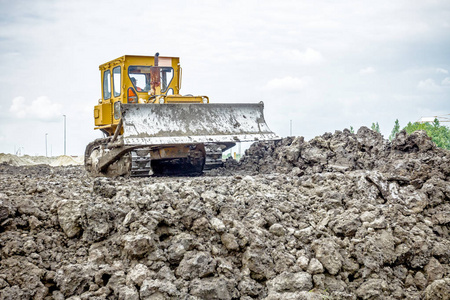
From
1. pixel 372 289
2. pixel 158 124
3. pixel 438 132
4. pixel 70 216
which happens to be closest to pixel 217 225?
pixel 70 216

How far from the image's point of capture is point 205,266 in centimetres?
480

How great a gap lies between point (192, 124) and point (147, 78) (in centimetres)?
212

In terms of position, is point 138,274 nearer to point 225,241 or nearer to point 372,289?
point 225,241

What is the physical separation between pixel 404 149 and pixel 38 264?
7289 mm

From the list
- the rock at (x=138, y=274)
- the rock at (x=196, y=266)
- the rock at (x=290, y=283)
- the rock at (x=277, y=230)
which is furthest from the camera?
the rock at (x=277, y=230)

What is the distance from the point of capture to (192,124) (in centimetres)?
1047

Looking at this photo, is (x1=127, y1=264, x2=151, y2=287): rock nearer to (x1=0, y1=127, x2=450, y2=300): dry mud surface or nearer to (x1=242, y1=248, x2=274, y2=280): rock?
(x1=0, y1=127, x2=450, y2=300): dry mud surface

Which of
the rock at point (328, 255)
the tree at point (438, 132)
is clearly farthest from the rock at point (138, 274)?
the tree at point (438, 132)

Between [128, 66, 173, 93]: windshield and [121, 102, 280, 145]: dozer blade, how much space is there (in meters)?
1.62

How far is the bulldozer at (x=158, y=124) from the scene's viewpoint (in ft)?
33.0

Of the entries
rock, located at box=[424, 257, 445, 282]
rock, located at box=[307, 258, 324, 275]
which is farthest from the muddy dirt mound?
rock, located at box=[424, 257, 445, 282]

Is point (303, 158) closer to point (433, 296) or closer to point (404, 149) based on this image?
point (404, 149)

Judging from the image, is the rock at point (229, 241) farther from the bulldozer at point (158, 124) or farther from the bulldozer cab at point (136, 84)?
the bulldozer cab at point (136, 84)

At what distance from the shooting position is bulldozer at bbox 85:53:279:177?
10062 millimetres
